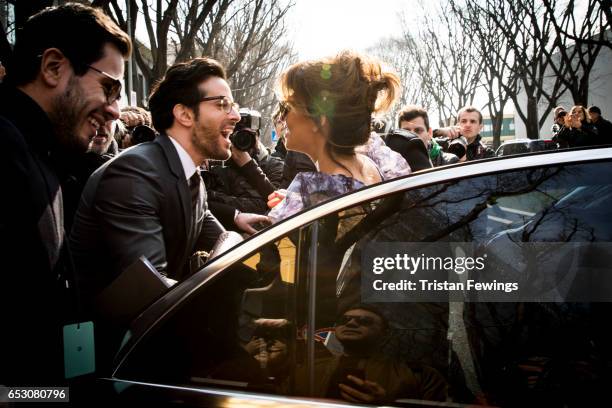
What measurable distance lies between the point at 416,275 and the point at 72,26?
1.35m

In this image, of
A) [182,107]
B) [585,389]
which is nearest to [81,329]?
Answer: [585,389]

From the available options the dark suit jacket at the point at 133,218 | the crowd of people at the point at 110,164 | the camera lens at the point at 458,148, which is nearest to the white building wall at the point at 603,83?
the camera lens at the point at 458,148

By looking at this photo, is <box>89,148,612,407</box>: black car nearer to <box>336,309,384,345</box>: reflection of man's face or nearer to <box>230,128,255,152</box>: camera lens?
<box>336,309,384,345</box>: reflection of man's face

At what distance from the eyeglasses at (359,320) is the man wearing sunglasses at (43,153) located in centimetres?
72

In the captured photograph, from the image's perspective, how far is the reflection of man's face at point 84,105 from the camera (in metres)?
1.72

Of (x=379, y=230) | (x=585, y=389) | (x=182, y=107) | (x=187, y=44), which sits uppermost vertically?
(x=187, y=44)

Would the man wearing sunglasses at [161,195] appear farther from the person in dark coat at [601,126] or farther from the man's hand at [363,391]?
the person in dark coat at [601,126]

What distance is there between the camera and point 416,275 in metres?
1.20

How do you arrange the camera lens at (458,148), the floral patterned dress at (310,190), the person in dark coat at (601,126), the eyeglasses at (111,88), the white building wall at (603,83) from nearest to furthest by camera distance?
→ 1. the eyeglasses at (111,88)
2. the floral patterned dress at (310,190)
3. the camera lens at (458,148)
4. the person in dark coat at (601,126)
5. the white building wall at (603,83)

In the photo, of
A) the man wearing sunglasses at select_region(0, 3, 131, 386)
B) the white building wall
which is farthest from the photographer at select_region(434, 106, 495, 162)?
the white building wall

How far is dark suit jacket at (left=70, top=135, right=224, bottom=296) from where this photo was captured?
6.82ft

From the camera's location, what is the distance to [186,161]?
2.55 meters

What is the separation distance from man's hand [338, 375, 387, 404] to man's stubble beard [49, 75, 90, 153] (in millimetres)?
1129

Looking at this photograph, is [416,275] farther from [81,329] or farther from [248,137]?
[248,137]
